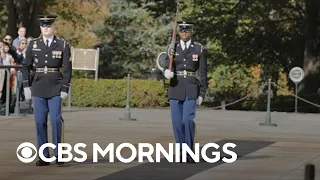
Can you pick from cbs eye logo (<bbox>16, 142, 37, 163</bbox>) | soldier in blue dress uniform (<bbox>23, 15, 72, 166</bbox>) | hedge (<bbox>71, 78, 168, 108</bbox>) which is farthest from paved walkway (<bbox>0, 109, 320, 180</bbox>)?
hedge (<bbox>71, 78, 168, 108</bbox>)

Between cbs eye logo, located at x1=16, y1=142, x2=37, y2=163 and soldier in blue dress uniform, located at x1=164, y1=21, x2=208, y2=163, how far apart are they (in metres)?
2.25

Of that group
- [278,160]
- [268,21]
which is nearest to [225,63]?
[268,21]

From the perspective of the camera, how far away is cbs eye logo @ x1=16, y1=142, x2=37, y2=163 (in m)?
12.2

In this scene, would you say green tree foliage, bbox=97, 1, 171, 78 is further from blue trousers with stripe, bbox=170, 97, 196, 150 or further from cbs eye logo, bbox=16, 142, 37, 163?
blue trousers with stripe, bbox=170, 97, 196, 150

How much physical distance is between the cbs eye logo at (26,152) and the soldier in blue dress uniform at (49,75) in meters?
0.67

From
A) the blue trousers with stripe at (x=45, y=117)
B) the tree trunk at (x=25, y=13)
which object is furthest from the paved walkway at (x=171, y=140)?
the tree trunk at (x=25, y=13)

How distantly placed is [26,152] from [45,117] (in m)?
1.66

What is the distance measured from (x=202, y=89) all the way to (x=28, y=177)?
3.11 metres

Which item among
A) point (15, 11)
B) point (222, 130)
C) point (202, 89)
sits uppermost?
point (15, 11)

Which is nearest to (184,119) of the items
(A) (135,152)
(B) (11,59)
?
(A) (135,152)

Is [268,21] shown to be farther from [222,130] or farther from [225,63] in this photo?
[222,130]

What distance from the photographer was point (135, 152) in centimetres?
1337

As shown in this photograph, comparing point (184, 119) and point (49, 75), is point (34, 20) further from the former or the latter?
point (49, 75)

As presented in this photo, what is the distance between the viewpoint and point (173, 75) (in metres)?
12.2
